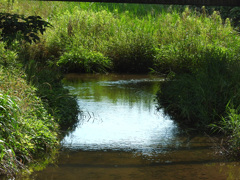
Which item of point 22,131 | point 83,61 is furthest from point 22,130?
point 83,61

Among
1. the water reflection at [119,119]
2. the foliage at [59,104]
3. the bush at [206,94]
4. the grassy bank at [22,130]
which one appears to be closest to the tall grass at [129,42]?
the water reflection at [119,119]

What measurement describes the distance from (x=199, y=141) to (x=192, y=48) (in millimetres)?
7344

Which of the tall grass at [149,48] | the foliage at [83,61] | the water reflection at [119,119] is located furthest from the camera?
the foliage at [83,61]

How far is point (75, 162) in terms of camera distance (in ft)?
21.1

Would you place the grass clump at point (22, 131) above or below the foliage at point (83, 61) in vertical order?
above

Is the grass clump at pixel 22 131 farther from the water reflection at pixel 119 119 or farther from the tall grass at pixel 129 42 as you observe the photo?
the tall grass at pixel 129 42

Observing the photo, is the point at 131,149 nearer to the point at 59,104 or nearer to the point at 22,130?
the point at 22,130

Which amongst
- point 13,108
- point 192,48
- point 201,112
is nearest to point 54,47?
point 192,48

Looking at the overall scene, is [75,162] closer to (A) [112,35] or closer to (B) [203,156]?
(B) [203,156]

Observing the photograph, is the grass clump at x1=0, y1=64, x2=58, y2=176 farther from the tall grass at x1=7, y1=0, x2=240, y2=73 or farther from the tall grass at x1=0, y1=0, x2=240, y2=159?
the tall grass at x1=7, y1=0, x2=240, y2=73

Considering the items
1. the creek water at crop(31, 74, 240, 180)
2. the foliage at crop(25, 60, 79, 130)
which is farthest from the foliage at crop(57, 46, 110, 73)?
the foliage at crop(25, 60, 79, 130)

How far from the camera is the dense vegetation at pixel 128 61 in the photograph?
7973 millimetres

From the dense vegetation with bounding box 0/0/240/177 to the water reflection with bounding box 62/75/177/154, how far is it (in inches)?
17.3

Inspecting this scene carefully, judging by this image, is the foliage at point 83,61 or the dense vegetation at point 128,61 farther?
the foliage at point 83,61
